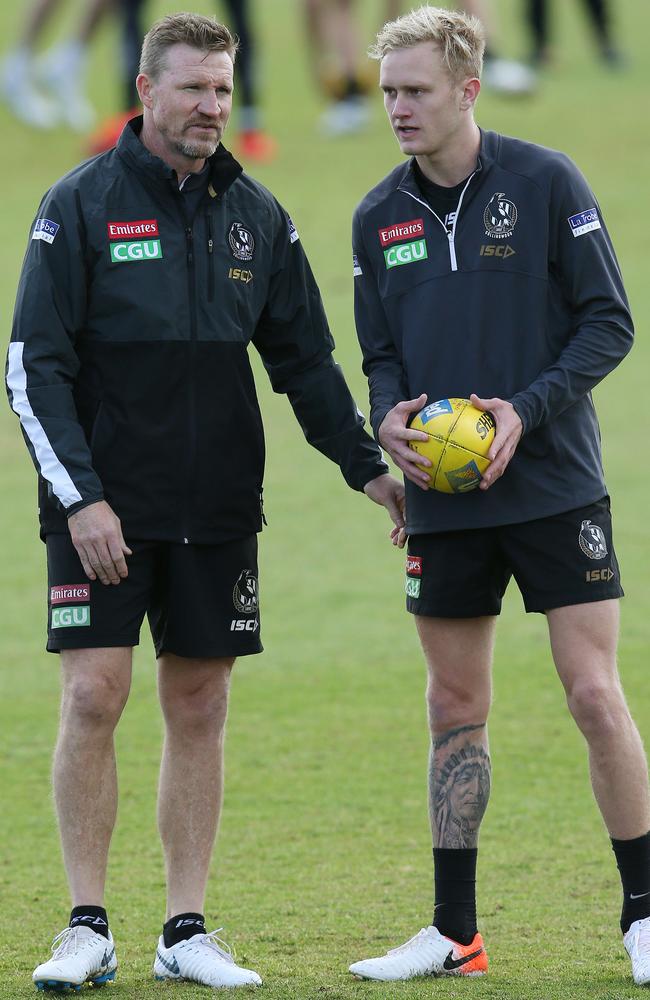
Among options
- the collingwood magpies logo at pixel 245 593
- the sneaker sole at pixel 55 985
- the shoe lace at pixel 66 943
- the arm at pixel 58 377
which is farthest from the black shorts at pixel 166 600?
the sneaker sole at pixel 55 985

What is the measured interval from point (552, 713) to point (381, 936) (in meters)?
2.65

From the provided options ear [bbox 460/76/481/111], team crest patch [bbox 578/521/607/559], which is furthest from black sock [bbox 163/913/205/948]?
ear [bbox 460/76/481/111]

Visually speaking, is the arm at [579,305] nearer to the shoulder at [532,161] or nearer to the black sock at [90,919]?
the shoulder at [532,161]

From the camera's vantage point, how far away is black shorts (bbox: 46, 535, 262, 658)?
476cm

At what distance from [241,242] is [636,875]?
6.79 ft

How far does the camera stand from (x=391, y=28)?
476 centimetres

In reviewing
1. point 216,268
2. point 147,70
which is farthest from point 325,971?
point 147,70

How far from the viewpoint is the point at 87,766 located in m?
4.74

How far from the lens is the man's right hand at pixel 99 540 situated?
183 inches

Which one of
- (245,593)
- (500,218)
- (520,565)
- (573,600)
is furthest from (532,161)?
(245,593)

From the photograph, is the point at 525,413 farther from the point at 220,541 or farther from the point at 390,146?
the point at 390,146

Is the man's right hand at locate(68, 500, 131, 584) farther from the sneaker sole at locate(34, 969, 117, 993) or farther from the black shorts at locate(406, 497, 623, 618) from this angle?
the sneaker sole at locate(34, 969, 117, 993)

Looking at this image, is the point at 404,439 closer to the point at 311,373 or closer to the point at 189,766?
the point at 311,373

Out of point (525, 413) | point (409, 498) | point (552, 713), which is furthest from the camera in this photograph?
point (552, 713)
